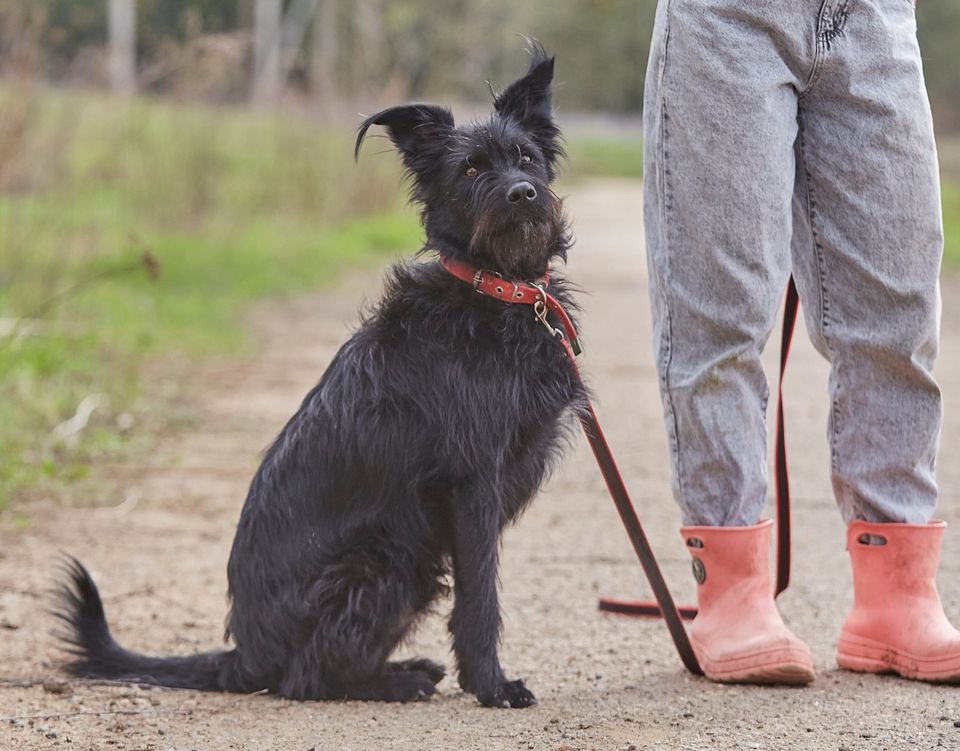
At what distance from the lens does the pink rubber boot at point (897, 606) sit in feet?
10.2

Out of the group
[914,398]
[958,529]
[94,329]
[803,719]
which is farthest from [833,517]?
[94,329]

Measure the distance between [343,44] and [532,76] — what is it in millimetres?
14401

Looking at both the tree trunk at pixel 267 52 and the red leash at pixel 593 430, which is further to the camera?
the tree trunk at pixel 267 52

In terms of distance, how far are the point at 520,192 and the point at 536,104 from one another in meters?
0.38

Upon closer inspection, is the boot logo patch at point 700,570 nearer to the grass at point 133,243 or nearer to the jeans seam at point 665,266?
the jeans seam at point 665,266

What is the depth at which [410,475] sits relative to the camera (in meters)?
3.05

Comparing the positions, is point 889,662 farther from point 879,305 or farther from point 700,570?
point 879,305

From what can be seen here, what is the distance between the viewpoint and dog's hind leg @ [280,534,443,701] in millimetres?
3059

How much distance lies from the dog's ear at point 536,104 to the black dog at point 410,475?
83 mm

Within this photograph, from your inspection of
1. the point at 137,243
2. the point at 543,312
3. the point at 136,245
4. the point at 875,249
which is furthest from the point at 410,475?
the point at 136,245

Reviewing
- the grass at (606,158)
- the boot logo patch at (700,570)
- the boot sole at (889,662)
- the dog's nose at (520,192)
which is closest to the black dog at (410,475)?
the dog's nose at (520,192)

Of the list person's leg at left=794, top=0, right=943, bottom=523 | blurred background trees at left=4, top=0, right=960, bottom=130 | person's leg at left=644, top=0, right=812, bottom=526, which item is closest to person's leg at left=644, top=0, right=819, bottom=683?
person's leg at left=644, top=0, right=812, bottom=526

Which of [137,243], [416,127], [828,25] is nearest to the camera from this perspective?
[828,25]

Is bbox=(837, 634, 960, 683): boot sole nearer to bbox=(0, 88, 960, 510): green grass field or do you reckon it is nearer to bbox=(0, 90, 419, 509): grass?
bbox=(0, 88, 960, 510): green grass field
